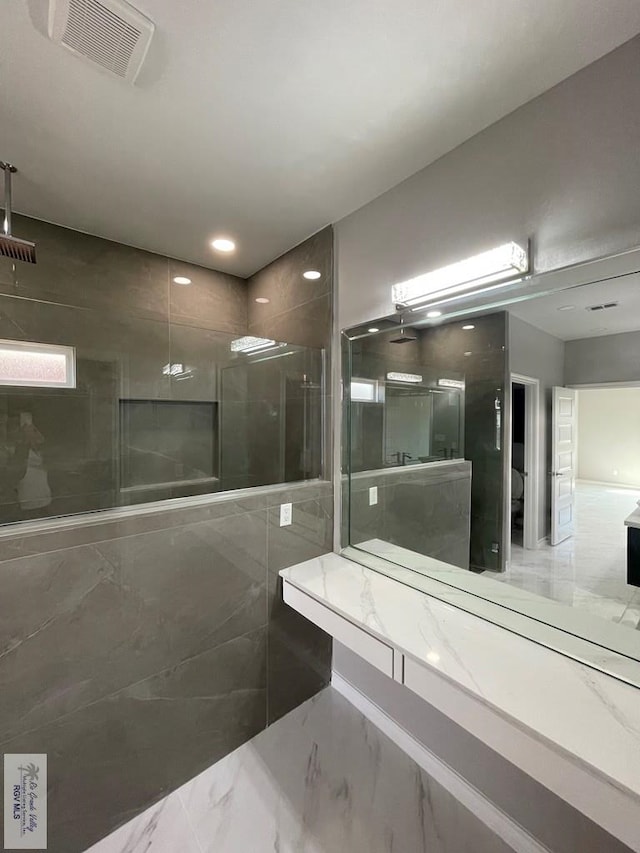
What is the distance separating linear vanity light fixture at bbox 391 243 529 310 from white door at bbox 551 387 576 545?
482 mm

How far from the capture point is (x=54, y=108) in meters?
1.19

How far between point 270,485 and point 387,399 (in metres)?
0.79

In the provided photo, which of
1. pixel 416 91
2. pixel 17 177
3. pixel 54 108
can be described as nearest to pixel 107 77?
pixel 54 108

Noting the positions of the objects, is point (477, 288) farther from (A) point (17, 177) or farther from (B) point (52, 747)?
(B) point (52, 747)

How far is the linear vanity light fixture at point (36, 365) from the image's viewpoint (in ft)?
4.59

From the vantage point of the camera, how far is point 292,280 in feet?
7.30

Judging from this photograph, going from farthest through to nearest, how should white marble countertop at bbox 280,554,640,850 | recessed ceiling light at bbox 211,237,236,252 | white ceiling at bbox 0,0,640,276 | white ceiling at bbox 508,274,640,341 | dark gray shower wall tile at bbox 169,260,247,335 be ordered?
dark gray shower wall tile at bbox 169,260,247,335 → recessed ceiling light at bbox 211,237,236,252 → white ceiling at bbox 508,274,640,341 → white ceiling at bbox 0,0,640,276 → white marble countertop at bbox 280,554,640,850

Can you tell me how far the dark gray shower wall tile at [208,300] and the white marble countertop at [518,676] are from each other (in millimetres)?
1840

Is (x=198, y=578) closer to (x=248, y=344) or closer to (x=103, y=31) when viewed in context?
(x=248, y=344)

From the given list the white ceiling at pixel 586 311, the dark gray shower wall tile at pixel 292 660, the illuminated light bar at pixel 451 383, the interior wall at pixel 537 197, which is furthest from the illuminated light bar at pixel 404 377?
the dark gray shower wall tile at pixel 292 660

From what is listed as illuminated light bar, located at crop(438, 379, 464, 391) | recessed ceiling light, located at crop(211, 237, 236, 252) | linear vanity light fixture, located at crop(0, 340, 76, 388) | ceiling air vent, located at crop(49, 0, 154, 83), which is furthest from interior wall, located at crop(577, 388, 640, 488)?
linear vanity light fixture, located at crop(0, 340, 76, 388)

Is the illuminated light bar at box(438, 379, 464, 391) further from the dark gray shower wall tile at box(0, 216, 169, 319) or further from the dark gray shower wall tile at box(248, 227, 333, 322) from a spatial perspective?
the dark gray shower wall tile at box(0, 216, 169, 319)

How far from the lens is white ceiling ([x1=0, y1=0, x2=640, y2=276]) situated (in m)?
0.93

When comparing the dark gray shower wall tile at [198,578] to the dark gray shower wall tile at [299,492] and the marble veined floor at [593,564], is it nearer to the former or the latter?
the dark gray shower wall tile at [299,492]
